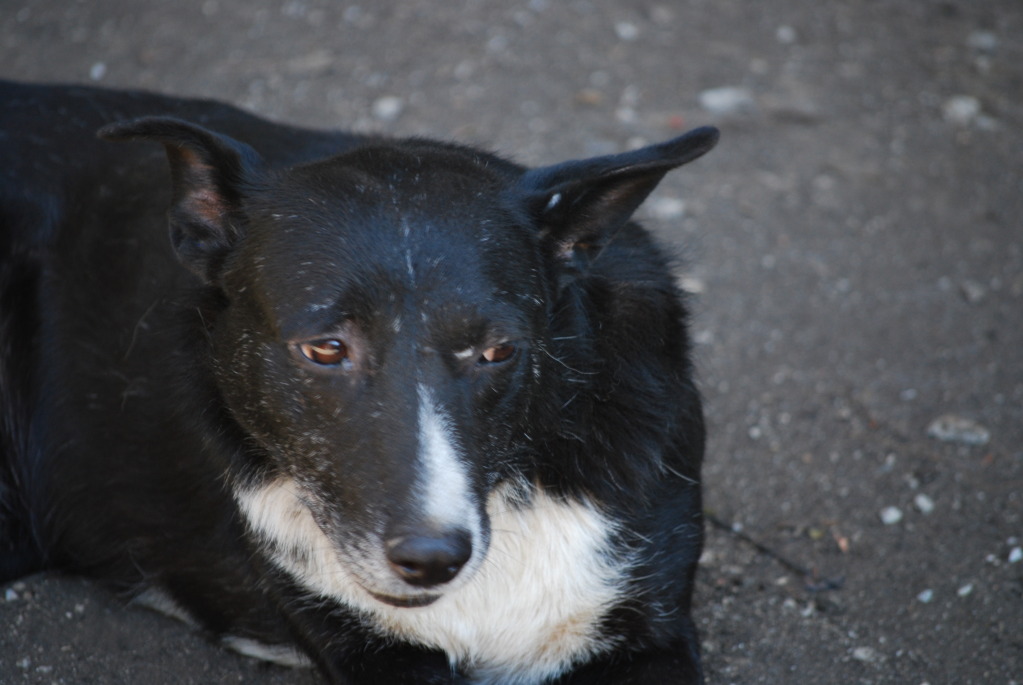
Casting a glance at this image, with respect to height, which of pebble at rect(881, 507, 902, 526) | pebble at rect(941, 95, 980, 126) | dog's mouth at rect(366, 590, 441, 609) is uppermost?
dog's mouth at rect(366, 590, 441, 609)

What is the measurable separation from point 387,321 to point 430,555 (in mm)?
485

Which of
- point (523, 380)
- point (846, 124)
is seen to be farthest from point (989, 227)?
point (523, 380)

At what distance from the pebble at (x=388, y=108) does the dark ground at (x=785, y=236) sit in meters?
0.02

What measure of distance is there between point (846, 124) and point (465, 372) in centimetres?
365

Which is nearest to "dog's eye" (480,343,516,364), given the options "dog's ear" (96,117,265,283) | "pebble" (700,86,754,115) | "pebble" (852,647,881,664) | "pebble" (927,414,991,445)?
"dog's ear" (96,117,265,283)

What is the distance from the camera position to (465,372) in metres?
2.36

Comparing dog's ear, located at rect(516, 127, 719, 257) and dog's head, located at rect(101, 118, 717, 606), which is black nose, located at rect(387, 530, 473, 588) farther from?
dog's ear, located at rect(516, 127, 719, 257)

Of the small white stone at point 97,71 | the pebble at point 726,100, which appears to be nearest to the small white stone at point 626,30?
the pebble at point 726,100

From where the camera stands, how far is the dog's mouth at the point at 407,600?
238 centimetres

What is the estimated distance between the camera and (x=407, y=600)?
94.2 inches

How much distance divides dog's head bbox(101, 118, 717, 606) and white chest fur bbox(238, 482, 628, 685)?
0.03 metres

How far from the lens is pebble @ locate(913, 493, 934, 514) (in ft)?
12.1

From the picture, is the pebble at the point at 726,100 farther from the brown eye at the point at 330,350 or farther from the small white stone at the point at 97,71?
the brown eye at the point at 330,350

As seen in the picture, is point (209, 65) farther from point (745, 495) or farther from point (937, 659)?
point (937, 659)
